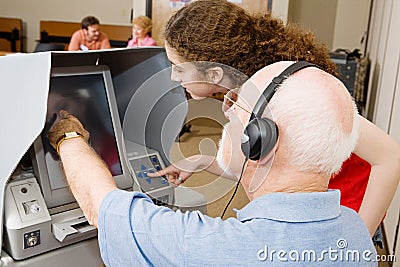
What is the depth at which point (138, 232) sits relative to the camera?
2.43 ft

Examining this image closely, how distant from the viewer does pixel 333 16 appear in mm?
6094

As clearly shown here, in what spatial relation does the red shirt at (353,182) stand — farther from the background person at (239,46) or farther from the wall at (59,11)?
the wall at (59,11)

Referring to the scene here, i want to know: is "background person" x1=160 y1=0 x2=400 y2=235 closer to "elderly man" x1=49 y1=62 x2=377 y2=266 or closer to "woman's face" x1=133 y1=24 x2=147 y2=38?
"elderly man" x1=49 y1=62 x2=377 y2=266

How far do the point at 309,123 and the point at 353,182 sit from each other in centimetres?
64

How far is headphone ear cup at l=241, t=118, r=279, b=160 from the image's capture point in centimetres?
73

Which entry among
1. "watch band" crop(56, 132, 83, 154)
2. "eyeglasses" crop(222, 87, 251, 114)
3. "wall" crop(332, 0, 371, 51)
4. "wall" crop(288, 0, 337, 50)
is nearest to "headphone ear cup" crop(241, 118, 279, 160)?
"eyeglasses" crop(222, 87, 251, 114)

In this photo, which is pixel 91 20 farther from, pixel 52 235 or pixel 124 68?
pixel 52 235

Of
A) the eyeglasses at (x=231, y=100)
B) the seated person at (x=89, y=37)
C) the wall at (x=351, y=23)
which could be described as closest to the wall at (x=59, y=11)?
the seated person at (x=89, y=37)

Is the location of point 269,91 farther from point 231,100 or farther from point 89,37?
point 89,37

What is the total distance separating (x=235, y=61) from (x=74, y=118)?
Answer: 0.44 metres

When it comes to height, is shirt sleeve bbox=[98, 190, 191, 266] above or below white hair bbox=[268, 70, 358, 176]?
below

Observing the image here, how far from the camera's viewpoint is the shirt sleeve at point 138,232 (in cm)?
73

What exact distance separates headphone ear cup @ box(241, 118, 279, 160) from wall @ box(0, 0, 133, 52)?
6781 mm

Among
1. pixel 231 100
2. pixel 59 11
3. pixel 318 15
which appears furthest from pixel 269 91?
pixel 59 11
